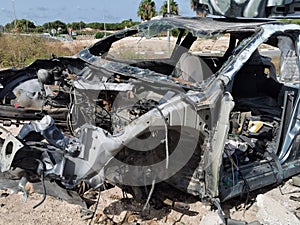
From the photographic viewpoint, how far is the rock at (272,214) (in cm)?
288

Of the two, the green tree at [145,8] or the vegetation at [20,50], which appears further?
the green tree at [145,8]

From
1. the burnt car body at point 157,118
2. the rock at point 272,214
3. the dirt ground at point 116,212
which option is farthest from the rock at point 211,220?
the rock at point 272,214

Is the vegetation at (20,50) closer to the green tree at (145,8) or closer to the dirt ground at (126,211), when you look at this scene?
the dirt ground at (126,211)

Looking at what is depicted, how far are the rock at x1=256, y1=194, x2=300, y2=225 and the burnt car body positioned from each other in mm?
174

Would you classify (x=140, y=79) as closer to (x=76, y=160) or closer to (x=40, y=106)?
(x=76, y=160)

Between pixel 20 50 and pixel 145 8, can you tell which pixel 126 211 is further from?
pixel 145 8

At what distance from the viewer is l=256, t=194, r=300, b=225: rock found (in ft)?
9.43

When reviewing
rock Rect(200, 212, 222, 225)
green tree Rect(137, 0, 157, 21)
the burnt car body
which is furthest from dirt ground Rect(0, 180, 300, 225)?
green tree Rect(137, 0, 157, 21)

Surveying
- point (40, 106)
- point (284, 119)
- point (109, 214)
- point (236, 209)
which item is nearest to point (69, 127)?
point (40, 106)

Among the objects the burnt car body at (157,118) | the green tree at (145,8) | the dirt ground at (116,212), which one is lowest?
the dirt ground at (116,212)

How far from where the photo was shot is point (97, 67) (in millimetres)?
3479

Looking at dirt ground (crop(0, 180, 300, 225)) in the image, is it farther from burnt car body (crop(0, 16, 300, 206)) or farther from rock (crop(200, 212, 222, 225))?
burnt car body (crop(0, 16, 300, 206))

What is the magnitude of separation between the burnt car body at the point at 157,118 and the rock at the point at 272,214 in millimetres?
174

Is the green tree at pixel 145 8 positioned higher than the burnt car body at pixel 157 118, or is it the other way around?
the green tree at pixel 145 8
